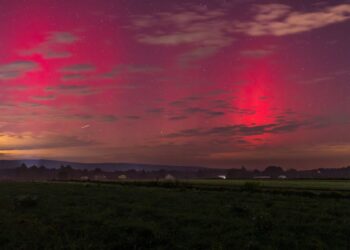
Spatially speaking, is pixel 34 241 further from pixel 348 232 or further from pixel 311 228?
pixel 348 232

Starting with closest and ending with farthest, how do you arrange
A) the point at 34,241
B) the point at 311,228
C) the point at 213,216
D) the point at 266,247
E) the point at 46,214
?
the point at 266,247
the point at 34,241
the point at 311,228
the point at 213,216
the point at 46,214

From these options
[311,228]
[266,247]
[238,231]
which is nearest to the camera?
[266,247]

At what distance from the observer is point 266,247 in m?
19.1

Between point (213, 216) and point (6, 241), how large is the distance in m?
14.5

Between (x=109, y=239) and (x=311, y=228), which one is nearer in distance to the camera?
(x=109, y=239)

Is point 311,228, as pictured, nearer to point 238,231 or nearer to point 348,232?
point 348,232

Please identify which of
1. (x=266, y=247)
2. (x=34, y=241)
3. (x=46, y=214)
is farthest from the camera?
(x=46, y=214)

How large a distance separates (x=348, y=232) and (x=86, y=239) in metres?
15.8

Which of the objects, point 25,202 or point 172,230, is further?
point 25,202

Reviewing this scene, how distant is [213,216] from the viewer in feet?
93.8

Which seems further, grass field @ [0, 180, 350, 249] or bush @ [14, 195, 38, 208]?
bush @ [14, 195, 38, 208]

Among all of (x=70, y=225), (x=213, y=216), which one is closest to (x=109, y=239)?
(x=70, y=225)

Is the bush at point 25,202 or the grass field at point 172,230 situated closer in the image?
the grass field at point 172,230

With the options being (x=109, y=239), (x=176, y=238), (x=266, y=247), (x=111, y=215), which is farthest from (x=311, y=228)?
(x=111, y=215)
